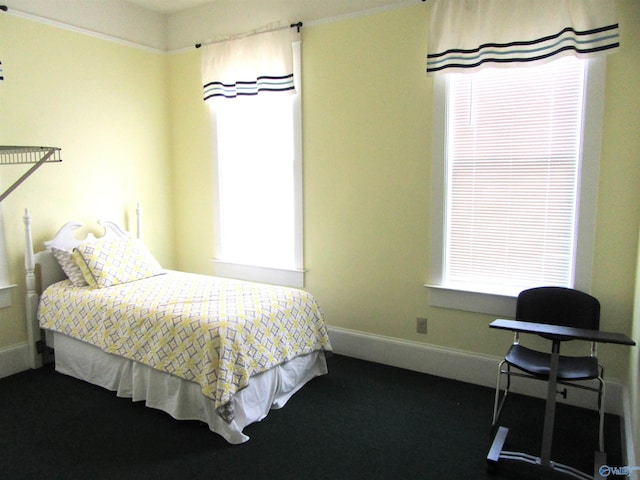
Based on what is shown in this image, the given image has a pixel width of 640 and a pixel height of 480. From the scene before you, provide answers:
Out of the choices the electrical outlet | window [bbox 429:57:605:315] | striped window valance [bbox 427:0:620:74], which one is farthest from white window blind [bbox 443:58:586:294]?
the electrical outlet

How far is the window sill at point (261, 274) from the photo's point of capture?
12.8ft

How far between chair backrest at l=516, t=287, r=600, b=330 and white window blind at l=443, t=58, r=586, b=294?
18 cm

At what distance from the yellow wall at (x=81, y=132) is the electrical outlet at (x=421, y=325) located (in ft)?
8.49

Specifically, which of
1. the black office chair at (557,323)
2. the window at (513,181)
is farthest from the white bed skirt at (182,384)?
the black office chair at (557,323)

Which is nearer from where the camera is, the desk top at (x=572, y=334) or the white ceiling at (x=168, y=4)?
the desk top at (x=572, y=334)

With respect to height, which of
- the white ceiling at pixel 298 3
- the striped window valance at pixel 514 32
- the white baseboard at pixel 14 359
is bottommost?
the white baseboard at pixel 14 359

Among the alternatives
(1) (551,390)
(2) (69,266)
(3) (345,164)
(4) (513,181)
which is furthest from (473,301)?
(2) (69,266)

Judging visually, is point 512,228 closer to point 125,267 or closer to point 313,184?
point 313,184

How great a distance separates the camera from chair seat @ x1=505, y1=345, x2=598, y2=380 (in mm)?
2338

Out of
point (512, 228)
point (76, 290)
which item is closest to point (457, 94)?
point (512, 228)

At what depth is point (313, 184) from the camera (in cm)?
374

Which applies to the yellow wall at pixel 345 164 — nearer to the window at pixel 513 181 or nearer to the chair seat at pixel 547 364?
the window at pixel 513 181

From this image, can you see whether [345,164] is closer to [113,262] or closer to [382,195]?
[382,195]

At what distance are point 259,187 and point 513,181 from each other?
2.09m
